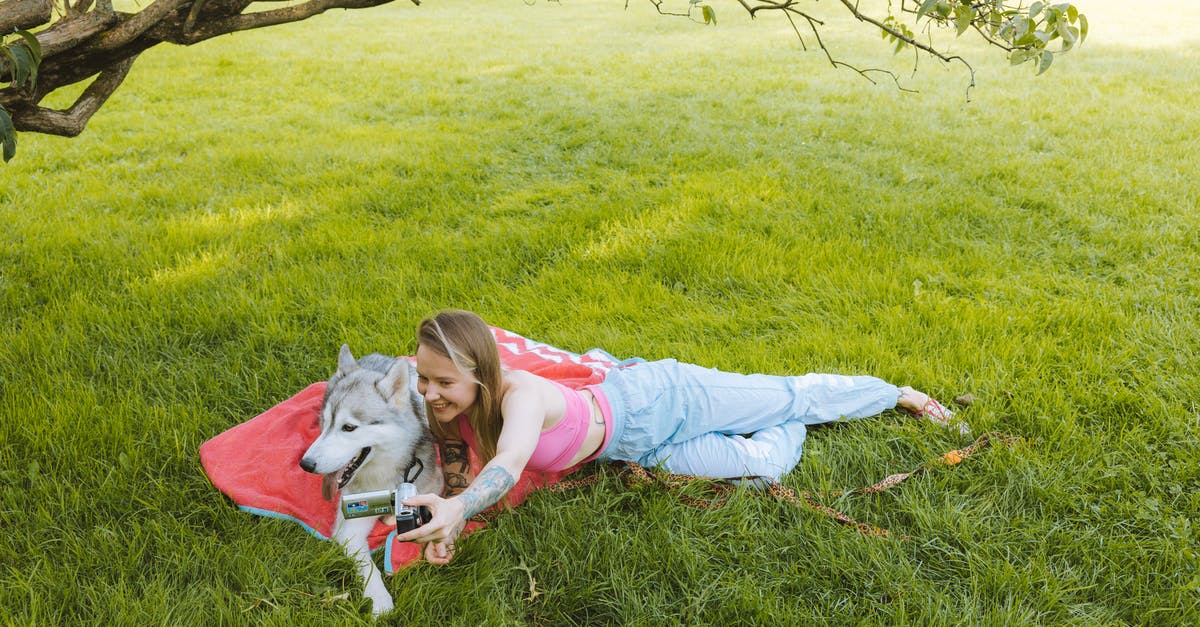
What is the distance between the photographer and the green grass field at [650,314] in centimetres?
256

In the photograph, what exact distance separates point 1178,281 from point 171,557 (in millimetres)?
5373

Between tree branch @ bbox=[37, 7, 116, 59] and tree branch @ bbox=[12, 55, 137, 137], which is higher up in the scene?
tree branch @ bbox=[37, 7, 116, 59]

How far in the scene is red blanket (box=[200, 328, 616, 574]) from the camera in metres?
2.83

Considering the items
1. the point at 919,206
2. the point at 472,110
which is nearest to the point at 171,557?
the point at 919,206

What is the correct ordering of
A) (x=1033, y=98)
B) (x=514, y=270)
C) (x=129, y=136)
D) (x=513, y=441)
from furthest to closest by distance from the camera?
(x=1033, y=98) → (x=129, y=136) → (x=514, y=270) → (x=513, y=441)

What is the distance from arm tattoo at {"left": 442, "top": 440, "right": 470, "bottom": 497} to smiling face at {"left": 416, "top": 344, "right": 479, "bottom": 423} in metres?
0.35

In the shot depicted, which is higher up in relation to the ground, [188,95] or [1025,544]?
[188,95]

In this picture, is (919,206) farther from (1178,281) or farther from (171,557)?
(171,557)

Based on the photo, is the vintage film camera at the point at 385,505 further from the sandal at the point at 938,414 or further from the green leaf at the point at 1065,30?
the green leaf at the point at 1065,30

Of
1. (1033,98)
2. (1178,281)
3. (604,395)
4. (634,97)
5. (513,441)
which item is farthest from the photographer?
(634,97)

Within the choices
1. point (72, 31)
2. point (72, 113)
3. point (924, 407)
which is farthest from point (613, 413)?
point (72, 113)

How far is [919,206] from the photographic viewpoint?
5625 millimetres

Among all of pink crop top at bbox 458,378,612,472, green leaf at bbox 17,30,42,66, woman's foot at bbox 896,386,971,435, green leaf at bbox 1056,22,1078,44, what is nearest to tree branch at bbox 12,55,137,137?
green leaf at bbox 17,30,42,66

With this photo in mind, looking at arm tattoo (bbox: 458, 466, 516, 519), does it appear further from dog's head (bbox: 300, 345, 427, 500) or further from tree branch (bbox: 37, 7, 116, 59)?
tree branch (bbox: 37, 7, 116, 59)
